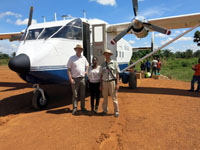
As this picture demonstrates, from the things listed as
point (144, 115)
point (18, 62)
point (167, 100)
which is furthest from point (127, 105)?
point (18, 62)

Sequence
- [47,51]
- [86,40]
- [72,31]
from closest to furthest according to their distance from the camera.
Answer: [47,51] → [72,31] → [86,40]

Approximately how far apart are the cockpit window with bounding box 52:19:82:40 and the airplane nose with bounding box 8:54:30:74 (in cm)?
140

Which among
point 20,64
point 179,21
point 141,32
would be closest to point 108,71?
point 20,64

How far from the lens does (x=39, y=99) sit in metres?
5.63

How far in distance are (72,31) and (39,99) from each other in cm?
272

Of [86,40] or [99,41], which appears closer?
[86,40]

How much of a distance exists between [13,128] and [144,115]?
11.5 feet

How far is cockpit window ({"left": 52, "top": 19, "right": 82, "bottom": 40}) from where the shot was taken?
19.2 ft

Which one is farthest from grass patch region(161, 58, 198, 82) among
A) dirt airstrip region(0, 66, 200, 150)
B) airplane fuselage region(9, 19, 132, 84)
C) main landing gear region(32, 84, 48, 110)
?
main landing gear region(32, 84, 48, 110)

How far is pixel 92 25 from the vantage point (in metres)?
7.36

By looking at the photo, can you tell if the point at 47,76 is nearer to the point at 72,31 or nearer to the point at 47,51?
the point at 47,51

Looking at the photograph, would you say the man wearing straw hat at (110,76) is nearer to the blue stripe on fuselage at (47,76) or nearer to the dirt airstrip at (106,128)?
the dirt airstrip at (106,128)

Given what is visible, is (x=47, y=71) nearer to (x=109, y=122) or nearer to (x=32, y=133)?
(x=32, y=133)

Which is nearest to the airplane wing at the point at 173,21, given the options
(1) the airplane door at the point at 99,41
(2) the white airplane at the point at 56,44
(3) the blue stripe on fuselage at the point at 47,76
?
(2) the white airplane at the point at 56,44
